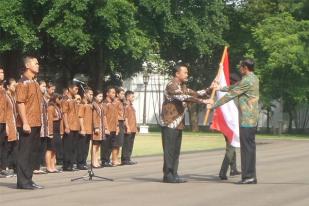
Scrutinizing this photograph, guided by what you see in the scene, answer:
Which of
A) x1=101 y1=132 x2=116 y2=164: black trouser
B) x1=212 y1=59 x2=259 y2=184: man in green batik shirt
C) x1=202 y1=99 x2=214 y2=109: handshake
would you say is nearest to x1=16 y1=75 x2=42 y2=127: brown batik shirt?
x1=202 y1=99 x2=214 y2=109: handshake

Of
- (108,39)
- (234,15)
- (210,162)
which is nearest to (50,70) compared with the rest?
(108,39)

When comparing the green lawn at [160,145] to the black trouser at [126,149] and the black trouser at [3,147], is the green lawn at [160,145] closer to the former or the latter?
the black trouser at [126,149]

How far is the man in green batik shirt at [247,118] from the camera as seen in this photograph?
533 inches

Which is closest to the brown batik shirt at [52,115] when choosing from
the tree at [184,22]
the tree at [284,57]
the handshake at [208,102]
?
the handshake at [208,102]

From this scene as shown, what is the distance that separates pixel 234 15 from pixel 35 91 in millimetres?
43167

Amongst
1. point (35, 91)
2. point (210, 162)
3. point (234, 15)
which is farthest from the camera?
point (234, 15)

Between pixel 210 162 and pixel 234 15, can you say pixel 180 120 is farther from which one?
pixel 234 15

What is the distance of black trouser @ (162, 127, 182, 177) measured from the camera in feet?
45.4

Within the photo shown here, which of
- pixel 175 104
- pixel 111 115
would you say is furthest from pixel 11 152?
pixel 175 104

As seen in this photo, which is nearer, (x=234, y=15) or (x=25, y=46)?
(x=25, y=46)

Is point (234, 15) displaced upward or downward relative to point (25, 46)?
upward

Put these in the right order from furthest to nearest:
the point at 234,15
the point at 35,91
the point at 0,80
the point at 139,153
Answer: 1. the point at 234,15
2. the point at 139,153
3. the point at 0,80
4. the point at 35,91

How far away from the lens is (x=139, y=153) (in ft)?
82.2

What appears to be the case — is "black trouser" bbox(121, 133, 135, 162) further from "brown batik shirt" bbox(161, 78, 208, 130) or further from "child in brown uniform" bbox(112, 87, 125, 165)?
"brown batik shirt" bbox(161, 78, 208, 130)
